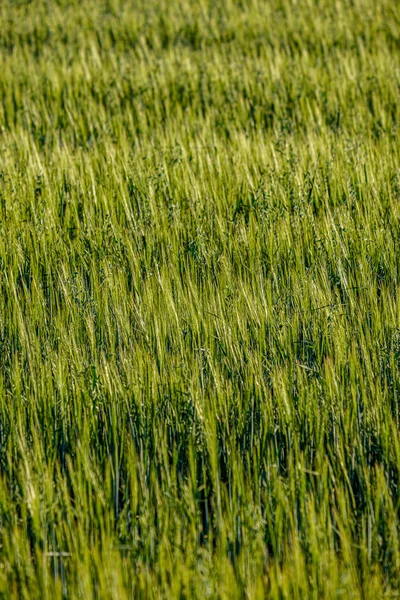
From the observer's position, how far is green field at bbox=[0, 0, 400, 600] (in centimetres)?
142

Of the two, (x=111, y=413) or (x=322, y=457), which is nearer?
(x=322, y=457)

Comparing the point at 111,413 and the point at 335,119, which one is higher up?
the point at 335,119

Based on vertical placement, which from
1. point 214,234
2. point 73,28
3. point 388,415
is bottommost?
point 388,415

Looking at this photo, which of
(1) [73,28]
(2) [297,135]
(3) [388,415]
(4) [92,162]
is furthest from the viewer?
(1) [73,28]

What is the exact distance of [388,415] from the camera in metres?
1.67

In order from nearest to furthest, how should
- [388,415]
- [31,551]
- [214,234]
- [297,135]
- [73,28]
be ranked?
[31,551] → [388,415] → [214,234] → [297,135] → [73,28]

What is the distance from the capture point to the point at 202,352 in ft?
6.56

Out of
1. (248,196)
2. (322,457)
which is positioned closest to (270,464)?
(322,457)

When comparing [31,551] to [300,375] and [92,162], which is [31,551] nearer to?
[300,375]

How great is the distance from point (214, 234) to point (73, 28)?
14.7 feet

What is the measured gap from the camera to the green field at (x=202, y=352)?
1425mm

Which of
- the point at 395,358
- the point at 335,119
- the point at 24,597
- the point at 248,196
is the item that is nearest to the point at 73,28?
the point at 335,119

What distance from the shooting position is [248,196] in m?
2.97

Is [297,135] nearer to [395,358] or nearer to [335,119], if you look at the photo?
[335,119]
